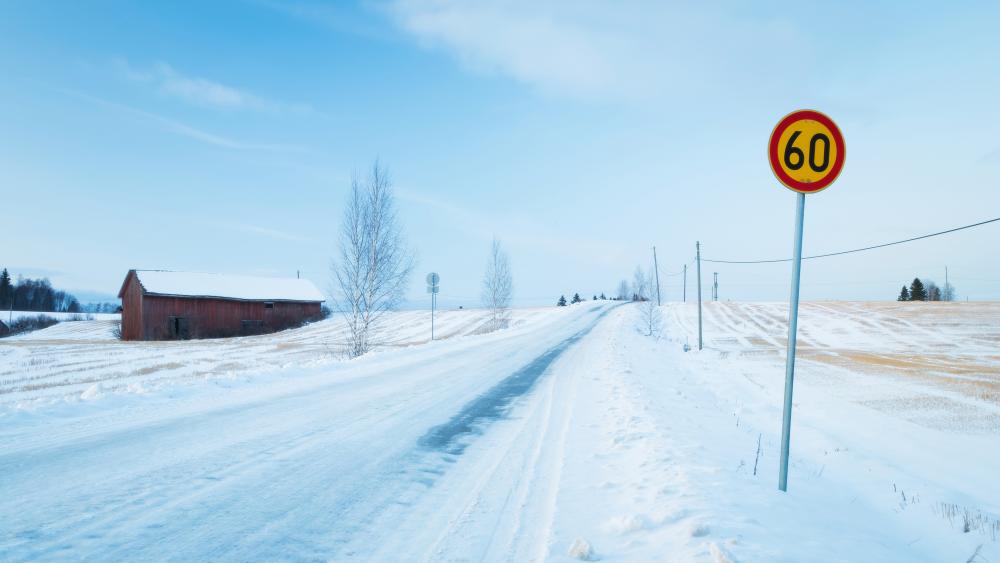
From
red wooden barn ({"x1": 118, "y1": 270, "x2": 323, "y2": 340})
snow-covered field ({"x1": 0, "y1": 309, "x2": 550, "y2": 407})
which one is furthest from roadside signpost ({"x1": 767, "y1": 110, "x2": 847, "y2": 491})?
red wooden barn ({"x1": 118, "y1": 270, "x2": 323, "y2": 340})

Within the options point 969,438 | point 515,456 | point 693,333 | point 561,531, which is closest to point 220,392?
point 515,456

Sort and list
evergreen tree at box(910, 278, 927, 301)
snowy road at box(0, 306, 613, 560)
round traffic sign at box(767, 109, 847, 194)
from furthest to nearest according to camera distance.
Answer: evergreen tree at box(910, 278, 927, 301), round traffic sign at box(767, 109, 847, 194), snowy road at box(0, 306, 613, 560)

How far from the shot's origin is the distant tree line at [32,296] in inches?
4486

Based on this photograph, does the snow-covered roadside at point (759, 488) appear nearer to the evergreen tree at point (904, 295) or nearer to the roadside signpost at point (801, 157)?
the roadside signpost at point (801, 157)

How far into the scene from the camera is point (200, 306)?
51625mm

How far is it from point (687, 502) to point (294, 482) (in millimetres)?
3388

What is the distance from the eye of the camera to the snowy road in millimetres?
3219

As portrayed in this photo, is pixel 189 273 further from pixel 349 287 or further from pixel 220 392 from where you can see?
pixel 220 392

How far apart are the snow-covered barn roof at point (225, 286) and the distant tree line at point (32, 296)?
310 ft

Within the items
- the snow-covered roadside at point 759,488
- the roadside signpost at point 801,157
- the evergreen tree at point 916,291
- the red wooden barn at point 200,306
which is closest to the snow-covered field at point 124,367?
the snow-covered roadside at point 759,488

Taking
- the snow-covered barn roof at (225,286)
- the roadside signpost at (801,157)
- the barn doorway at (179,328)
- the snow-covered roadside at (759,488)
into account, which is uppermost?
the roadside signpost at (801,157)

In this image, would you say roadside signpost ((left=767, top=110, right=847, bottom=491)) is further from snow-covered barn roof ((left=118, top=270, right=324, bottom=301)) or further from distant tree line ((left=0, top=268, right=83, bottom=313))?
distant tree line ((left=0, top=268, right=83, bottom=313))

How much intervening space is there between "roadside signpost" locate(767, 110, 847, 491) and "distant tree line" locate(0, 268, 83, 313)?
157m

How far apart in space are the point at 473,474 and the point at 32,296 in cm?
17984
